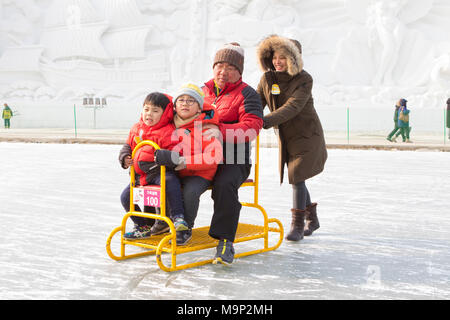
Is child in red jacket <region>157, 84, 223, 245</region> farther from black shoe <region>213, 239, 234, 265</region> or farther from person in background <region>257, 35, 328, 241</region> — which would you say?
person in background <region>257, 35, 328, 241</region>

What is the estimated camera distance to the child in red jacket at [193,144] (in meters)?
3.35

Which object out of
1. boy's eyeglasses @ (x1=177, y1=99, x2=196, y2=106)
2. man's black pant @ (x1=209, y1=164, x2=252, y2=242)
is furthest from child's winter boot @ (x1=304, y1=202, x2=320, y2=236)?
boy's eyeglasses @ (x1=177, y1=99, x2=196, y2=106)

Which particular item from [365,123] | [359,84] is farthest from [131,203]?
[359,84]

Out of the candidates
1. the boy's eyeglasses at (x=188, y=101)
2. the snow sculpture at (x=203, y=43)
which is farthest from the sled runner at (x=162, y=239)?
the snow sculpture at (x=203, y=43)

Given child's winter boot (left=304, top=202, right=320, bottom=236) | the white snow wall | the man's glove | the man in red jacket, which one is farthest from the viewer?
the white snow wall

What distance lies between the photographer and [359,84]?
2300 centimetres

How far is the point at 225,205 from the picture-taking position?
341cm

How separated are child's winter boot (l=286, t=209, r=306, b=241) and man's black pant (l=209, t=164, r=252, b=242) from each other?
32.4 inches

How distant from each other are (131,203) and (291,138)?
130 cm

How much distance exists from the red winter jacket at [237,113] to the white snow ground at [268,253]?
2.26ft

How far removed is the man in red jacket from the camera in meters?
3.43

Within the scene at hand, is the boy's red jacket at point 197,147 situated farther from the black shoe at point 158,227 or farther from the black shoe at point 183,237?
the black shoe at point 158,227
